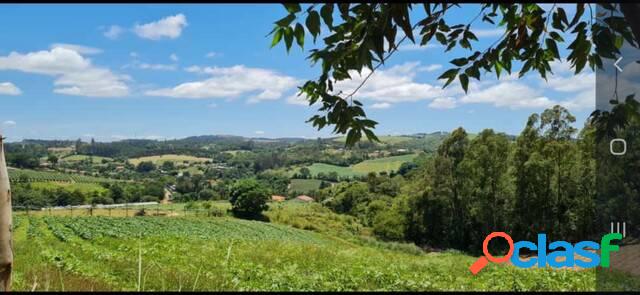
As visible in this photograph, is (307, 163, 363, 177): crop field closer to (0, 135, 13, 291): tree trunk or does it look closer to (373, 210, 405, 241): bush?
(373, 210, 405, 241): bush

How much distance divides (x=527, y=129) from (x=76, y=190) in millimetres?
73303

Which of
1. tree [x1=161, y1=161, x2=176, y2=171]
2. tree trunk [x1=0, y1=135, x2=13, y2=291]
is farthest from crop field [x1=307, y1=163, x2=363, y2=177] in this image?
tree trunk [x1=0, y1=135, x2=13, y2=291]

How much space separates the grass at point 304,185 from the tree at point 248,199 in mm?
38198

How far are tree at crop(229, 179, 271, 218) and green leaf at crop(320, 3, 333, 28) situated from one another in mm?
62038

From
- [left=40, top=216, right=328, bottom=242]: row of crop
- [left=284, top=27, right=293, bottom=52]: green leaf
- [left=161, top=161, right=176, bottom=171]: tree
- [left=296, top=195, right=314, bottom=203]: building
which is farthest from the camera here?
[left=161, top=161, right=176, bottom=171]: tree

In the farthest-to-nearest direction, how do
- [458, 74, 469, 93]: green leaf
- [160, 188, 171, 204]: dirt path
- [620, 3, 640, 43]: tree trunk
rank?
[160, 188, 171, 204]: dirt path, [458, 74, 469, 93]: green leaf, [620, 3, 640, 43]: tree trunk

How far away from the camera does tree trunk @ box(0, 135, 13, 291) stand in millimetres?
1152

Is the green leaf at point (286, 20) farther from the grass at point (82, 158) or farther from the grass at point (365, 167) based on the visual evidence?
the grass at point (82, 158)

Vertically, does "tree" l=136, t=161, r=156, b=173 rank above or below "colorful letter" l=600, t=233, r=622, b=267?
below

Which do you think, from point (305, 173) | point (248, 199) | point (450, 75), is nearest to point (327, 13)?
point (450, 75)

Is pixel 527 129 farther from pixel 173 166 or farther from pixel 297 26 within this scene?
pixel 173 166

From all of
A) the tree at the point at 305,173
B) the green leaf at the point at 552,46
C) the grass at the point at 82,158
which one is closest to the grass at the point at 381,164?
the tree at the point at 305,173

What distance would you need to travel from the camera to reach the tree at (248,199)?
6259cm

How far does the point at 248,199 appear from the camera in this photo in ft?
205
